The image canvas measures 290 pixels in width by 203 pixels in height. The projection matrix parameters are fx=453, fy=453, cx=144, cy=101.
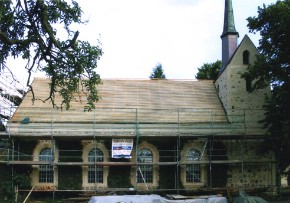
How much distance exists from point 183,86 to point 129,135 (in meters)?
8.10

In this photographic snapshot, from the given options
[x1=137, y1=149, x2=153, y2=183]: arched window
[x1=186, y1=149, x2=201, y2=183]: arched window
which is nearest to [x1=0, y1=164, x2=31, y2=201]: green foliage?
[x1=137, y1=149, x2=153, y2=183]: arched window

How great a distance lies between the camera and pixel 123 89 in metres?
34.3

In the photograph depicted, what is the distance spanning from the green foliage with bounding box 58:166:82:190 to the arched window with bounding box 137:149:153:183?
3.97 m

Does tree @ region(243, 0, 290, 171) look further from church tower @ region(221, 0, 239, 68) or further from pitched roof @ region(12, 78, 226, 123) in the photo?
church tower @ region(221, 0, 239, 68)

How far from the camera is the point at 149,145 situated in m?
30.7

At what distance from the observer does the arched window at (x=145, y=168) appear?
1194 inches

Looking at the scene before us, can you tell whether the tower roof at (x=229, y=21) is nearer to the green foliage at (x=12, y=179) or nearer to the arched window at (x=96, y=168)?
the arched window at (x=96, y=168)

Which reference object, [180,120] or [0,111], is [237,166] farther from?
[0,111]

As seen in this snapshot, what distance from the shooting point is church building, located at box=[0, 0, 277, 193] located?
2950cm

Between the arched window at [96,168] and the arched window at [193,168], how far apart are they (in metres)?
5.82

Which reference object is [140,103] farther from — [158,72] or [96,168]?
[158,72]

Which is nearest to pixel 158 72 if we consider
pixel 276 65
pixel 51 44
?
pixel 276 65

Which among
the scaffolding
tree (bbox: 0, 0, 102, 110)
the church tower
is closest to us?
tree (bbox: 0, 0, 102, 110)

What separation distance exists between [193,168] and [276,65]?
9.08 metres
